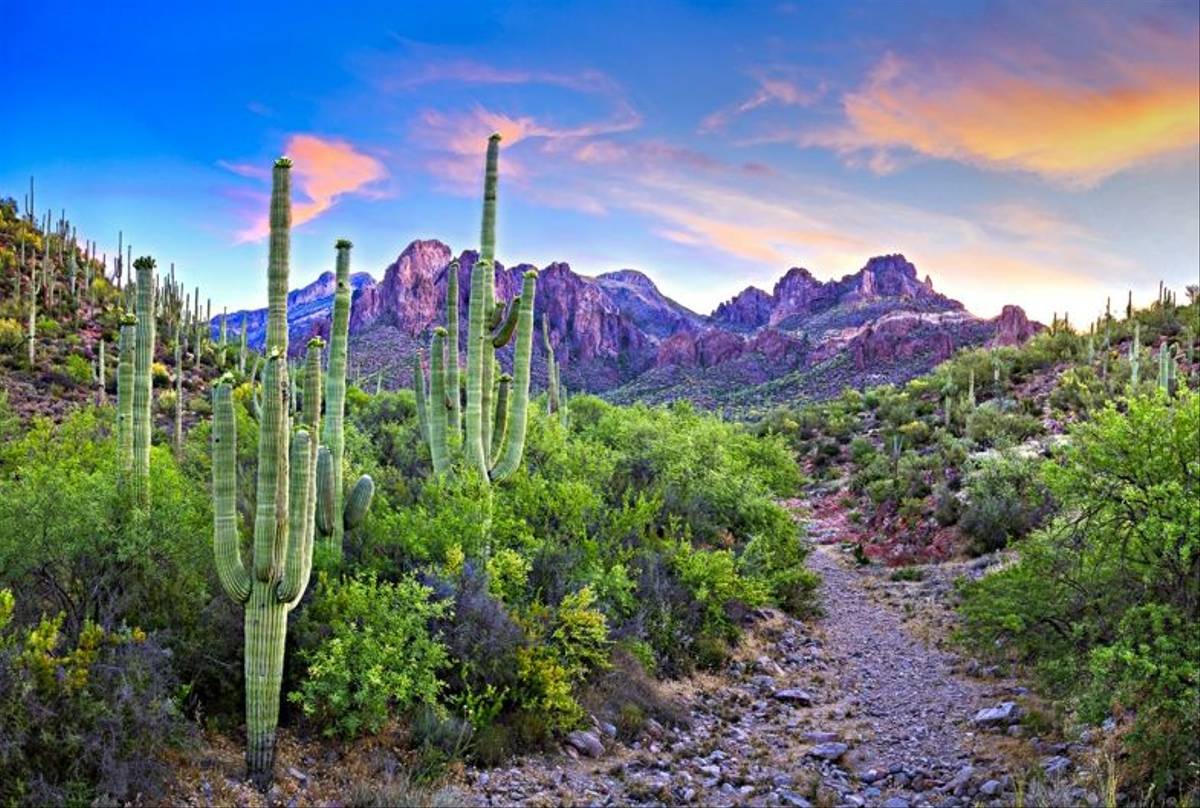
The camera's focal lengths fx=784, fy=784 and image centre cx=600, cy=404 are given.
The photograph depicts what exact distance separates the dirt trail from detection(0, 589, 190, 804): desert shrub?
9.42 feet

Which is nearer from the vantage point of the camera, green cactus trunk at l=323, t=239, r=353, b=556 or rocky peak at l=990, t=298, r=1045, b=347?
green cactus trunk at l=323, t=239, r=353, b=556

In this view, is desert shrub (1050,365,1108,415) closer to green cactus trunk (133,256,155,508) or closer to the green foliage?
green cactus trunk (133,256,155,508)

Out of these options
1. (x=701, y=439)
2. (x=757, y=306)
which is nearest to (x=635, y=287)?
(x=757, y=306)

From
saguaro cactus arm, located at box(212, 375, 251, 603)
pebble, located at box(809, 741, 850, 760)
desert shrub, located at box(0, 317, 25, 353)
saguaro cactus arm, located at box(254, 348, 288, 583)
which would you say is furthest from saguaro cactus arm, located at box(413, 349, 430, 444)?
desert shrub, located at box(0, 317, 25, 353)

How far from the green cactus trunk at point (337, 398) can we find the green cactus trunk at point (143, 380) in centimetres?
225

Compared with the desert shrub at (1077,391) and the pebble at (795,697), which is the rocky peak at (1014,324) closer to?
the desert shrub at (1077,391)

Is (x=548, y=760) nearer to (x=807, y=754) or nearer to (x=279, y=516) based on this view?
(x=807, y=754)

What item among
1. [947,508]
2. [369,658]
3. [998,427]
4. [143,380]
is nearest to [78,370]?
[143,380]

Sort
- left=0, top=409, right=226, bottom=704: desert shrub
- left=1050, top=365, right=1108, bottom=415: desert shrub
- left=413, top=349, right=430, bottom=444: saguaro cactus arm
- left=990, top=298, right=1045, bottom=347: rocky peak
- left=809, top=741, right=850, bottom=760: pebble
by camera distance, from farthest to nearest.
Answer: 1. left=990, top=298, right=1045, bottom=347: rocky peak
2. left=1050, top=365, right=1108, bottom=415: desert shrub
3. left=413, top=349, right=430, bottom=444: saguaro cactus arm
4. left=809, top=741, right=850, bottom=760: pebble
5. left=0, top=409, right=226, bottom=704: desert shrub

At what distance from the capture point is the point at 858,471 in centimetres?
3381

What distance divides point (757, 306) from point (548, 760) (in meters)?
142

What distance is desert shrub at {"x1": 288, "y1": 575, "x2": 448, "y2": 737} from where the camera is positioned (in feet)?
25.6

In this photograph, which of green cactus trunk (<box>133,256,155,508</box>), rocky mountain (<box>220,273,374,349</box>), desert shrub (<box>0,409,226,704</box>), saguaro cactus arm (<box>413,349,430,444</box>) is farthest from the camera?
rocky mountain (<box>220,273,374,349</box>)

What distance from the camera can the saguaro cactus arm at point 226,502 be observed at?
706 cm
